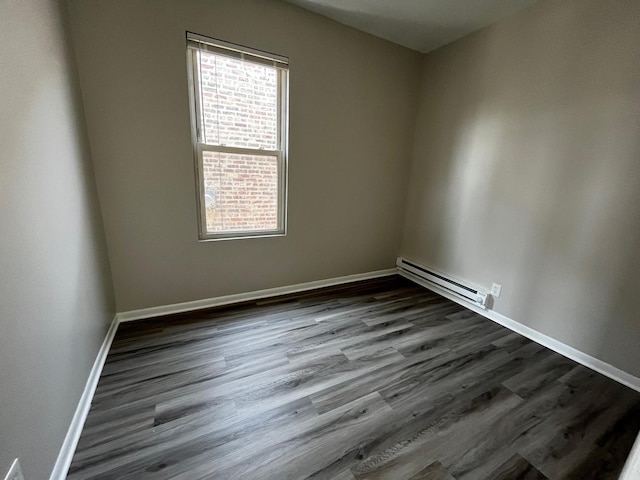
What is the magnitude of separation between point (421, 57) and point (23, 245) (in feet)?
11.9

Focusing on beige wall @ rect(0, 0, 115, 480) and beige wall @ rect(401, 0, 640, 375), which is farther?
beige wall @ rect(401, 0, 640, 375)

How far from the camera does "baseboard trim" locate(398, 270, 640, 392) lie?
1769 mm

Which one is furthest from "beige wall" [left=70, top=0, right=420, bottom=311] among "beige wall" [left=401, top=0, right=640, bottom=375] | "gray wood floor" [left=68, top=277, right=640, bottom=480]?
"beige wall" [left=401, top=0, right=640, bottom=375]

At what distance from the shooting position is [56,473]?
107cm

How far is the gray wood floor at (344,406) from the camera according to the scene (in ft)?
3.95

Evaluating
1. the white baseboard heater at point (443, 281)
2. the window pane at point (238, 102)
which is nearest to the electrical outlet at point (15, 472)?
the window pane at point (238, 102)

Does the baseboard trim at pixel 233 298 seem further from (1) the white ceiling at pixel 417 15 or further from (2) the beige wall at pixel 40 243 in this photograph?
(1) the white ceiling at pixel 417 15

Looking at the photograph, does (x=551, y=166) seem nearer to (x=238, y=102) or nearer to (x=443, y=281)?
(x=443, y=281)

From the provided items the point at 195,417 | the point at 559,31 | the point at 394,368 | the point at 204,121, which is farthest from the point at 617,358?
the point at 204,121

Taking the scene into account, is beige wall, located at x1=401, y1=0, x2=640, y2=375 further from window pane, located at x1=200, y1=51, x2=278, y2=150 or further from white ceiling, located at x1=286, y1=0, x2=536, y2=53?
window pane, located at x1=200, y1=51, x2=278, y2=150

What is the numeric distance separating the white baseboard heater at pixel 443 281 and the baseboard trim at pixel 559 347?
0.08m

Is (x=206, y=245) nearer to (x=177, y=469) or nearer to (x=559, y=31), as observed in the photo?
(x=177, y=469)

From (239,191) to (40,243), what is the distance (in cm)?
144

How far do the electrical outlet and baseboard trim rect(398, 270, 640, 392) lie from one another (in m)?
3.04
